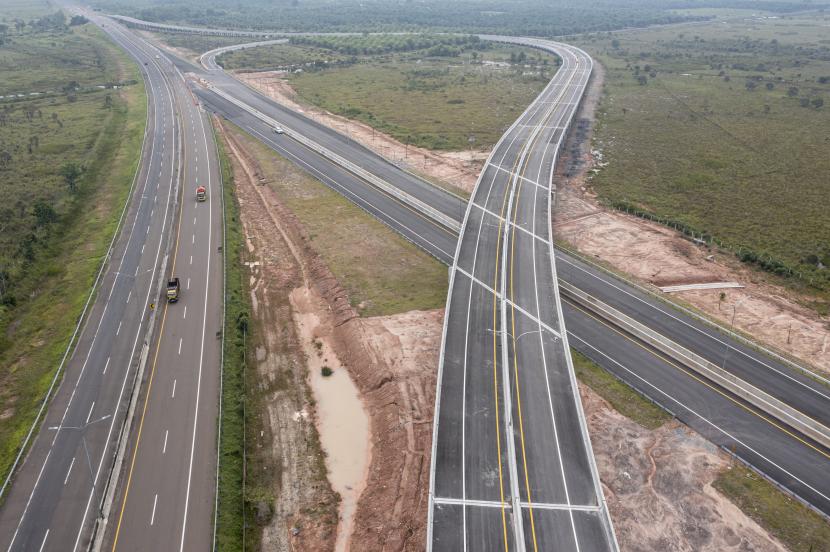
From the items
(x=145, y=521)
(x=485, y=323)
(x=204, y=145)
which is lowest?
(x=145, y=521)

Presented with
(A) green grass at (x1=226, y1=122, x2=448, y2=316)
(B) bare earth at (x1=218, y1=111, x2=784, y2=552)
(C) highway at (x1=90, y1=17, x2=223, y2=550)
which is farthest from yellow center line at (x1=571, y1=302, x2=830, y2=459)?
(C) highway at (x1=90, y1=17, x2=223, y2=550)

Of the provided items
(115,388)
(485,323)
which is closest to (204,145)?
(115,388)

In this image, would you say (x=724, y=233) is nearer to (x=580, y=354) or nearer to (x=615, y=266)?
(x=615, y=266)

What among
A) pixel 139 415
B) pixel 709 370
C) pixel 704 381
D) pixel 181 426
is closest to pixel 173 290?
pixel 139 415

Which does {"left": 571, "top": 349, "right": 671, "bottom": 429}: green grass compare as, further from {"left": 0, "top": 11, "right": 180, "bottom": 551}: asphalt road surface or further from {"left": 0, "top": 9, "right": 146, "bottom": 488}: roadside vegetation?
{"left": 0, "top": 9, "right": 146, "bottom": 488}: roadside vegetation

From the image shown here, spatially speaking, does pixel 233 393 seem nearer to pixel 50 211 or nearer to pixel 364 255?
pixel 364 255
